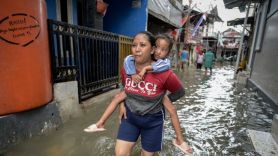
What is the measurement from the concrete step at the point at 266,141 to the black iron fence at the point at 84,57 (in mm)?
3539

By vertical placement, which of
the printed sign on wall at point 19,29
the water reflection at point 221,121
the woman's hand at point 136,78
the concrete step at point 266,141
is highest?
the printed sign on wall at point 19,29

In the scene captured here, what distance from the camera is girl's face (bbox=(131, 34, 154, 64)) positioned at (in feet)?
6.40

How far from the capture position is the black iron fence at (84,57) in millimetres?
3718

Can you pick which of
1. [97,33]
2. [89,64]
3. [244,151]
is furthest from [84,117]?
[244,151]

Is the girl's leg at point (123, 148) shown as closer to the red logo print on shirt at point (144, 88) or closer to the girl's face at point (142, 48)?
the red logo print on shirt at point (144, 88)

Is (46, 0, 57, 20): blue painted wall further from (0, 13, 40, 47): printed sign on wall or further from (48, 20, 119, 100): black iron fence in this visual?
(0, 13, 40, 47): printed sign on wall

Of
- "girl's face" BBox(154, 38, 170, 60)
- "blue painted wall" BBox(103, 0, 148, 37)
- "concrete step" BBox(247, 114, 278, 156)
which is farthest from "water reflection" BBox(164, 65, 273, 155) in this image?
"blue painted wall" BBox(103, 0, 148, 37)

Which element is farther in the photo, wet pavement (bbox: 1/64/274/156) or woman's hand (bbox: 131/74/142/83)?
wet pavement (bbox: 1/64/274/156)

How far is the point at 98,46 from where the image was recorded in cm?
509

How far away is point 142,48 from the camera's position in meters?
1.96

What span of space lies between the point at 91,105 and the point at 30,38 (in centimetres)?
226

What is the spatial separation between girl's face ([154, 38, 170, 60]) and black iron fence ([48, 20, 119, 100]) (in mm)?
2250

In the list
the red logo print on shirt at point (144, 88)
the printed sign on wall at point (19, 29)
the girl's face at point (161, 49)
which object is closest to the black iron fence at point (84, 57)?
the printed sign on wall at point (19, 29)

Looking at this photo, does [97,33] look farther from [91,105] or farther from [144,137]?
[144,137]
